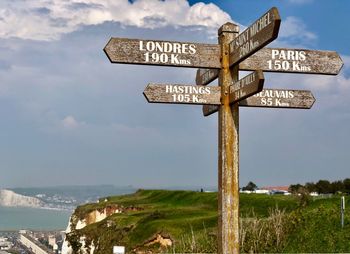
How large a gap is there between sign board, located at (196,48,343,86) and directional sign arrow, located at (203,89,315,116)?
14.2 inches

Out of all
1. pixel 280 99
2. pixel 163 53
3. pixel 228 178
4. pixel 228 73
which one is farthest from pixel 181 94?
pixel 280 99

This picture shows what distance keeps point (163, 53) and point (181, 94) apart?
63 centimetres

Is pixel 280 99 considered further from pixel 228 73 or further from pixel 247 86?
pixel 247 86

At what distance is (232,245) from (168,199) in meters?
61.9

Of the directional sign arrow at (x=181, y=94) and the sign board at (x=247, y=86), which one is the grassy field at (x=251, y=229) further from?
the sign board at (x=247, y=86)

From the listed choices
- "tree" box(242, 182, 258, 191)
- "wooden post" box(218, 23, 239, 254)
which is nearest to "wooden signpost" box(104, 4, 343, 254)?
"wooden post" box(218, 23, 239, 254)

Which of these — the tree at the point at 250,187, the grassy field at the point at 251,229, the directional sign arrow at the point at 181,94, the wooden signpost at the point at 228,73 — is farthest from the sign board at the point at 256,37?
the tree at the point at 250,187

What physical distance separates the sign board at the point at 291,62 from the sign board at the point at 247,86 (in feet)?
1.79

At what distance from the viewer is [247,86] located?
7.88m

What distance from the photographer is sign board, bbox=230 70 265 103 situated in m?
7.63

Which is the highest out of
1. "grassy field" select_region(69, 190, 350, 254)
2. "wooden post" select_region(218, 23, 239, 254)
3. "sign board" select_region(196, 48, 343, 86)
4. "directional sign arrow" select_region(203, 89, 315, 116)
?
"sign board" select_region(196, 48, 343, 86)

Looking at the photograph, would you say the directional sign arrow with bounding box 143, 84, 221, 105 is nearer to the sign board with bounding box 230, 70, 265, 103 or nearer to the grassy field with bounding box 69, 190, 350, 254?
the sign board with bounding box 230, 70, 265, 103

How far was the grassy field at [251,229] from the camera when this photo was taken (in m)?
20.0

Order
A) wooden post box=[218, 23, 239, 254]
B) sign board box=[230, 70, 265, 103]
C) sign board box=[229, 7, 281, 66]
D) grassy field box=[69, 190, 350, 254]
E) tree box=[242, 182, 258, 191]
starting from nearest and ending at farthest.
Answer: sign board box=[229, 7, 281, 66]
sign board box=[230, 70, 265, 103]
wooden post box=[218, 23, 239, 254]
grassy field box=[69, 190, 350, 254]
tree box=[242, 182, 258, 191]
